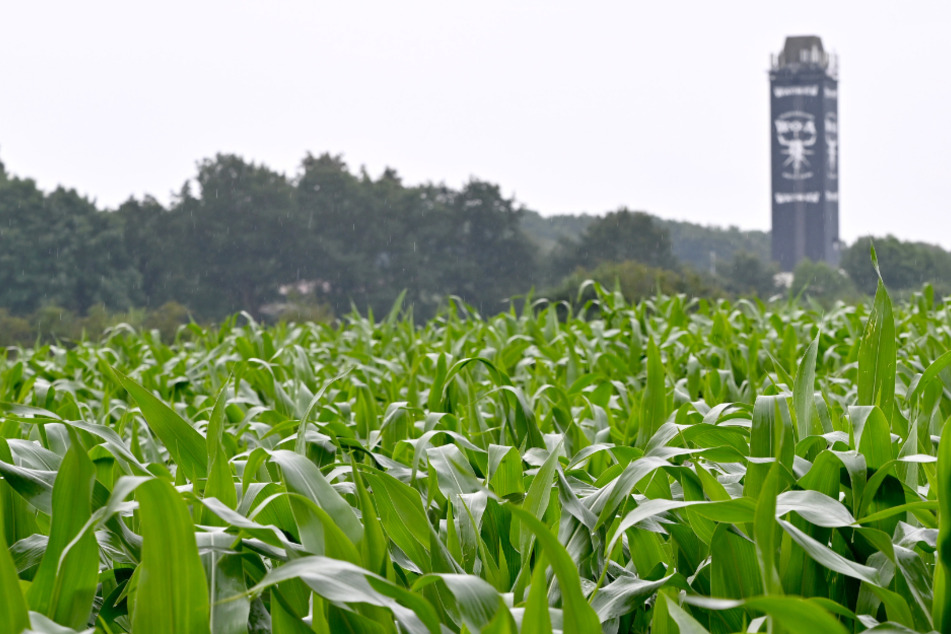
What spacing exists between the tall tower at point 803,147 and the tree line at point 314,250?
25.5 meters

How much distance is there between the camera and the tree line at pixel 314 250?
2650 centimetres

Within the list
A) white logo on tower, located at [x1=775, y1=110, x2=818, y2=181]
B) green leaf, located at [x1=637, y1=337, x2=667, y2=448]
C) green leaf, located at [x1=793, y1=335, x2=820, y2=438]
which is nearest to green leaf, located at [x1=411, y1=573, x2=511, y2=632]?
green leaf, located at [x1=793, y1=335, x2=820, y2=438]

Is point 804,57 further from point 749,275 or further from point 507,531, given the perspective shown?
point 507,531

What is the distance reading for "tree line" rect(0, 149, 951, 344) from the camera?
26500 mm

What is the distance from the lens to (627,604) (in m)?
0.71

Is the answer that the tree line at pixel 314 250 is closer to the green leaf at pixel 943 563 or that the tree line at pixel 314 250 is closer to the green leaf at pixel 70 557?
the green leaf at pixel 70 557

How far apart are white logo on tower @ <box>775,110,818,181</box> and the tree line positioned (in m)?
26.5

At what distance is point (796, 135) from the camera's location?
56.0 meters

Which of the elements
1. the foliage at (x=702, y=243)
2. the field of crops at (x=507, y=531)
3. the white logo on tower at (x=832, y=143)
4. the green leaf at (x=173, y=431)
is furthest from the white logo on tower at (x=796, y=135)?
the green leaf at (x=173, y=431)

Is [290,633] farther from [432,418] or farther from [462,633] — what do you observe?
[432,418]

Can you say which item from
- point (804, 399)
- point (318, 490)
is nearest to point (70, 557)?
point (318, 490)

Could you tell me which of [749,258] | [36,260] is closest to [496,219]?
[749,258]

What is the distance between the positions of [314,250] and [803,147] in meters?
38.5

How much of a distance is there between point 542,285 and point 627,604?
30464 mm
